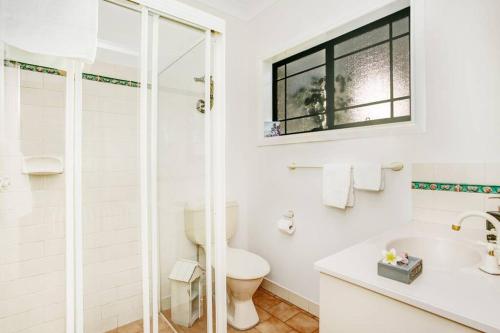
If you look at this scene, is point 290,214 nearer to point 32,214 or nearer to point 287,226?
point 287,226

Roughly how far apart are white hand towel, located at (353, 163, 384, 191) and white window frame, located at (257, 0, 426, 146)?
197mm

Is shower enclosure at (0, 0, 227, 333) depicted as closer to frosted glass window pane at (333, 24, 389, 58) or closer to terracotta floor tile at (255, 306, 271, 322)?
terracotta floor tile at (255, 306, 271, 322)

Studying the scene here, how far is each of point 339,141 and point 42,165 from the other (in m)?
1.64

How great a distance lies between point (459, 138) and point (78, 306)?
1864 millimetres

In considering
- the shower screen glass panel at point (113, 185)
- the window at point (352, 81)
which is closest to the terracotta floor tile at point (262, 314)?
the shower screen glass panel at point (113, 185)

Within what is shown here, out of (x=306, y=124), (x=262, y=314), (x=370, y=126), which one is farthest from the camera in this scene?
(x=306, y=124)

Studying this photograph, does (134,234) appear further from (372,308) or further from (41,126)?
(372,308)

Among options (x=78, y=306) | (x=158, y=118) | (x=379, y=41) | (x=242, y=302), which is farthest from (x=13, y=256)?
(x=379, y=41)

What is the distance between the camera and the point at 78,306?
3.53 ft

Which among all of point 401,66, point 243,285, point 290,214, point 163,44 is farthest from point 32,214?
Result: point 401,66

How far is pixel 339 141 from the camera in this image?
1.72 m

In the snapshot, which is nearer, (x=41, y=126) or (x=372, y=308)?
(x=372, y=308)

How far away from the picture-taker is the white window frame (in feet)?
4.45

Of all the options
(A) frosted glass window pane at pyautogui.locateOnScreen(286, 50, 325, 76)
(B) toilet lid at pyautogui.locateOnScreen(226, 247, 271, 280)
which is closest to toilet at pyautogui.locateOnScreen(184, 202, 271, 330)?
(B) toilet lid at pyautogui.locateOnScreen(226, 247, 271, 280)
